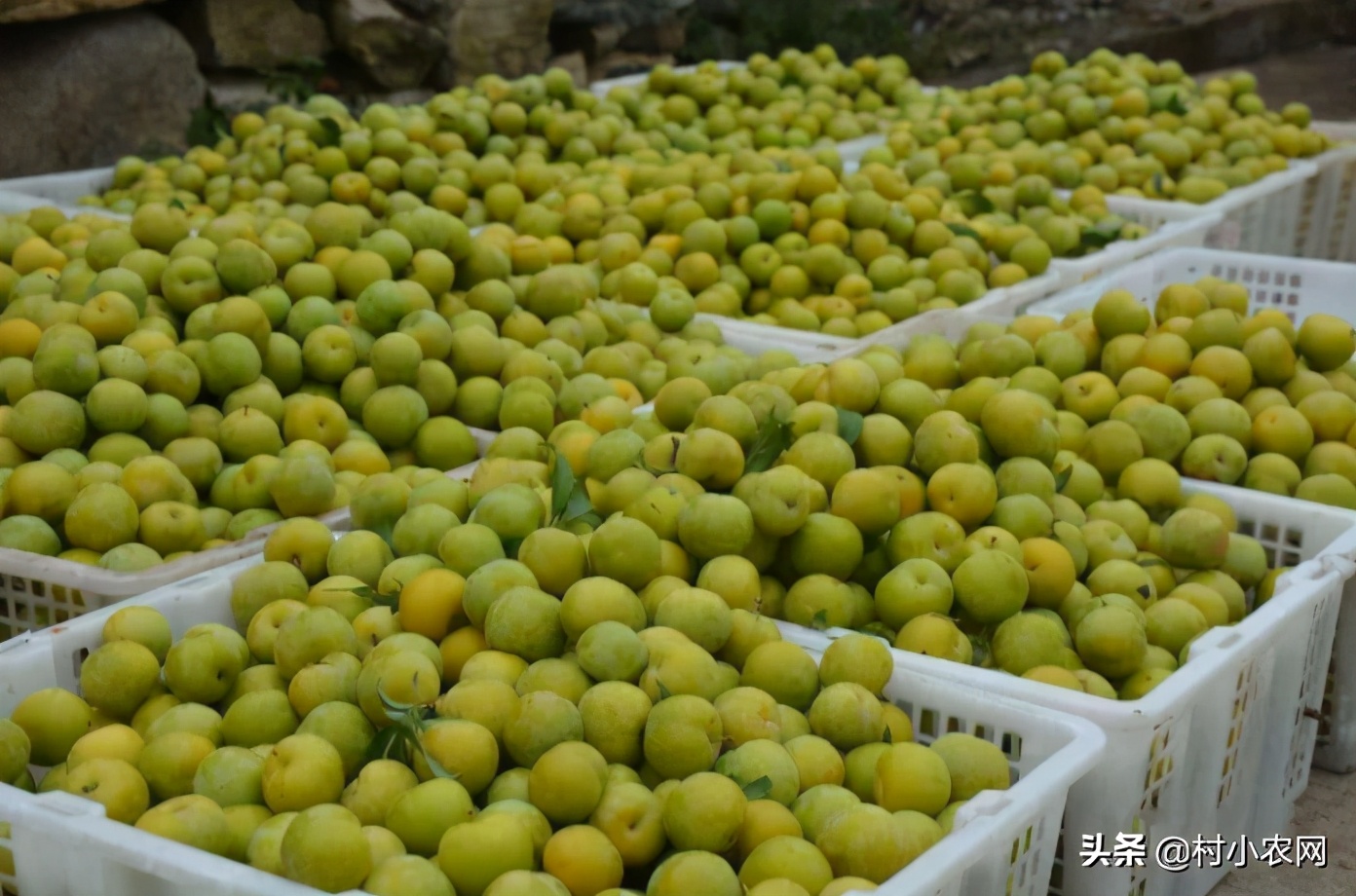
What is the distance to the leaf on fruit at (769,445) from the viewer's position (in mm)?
1929

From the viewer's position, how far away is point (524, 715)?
1.40 metres

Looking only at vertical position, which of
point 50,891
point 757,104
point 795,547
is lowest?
point 50,891

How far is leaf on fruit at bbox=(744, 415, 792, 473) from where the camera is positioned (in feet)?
6.33

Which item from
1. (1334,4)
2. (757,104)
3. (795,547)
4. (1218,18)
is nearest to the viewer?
(795,547)

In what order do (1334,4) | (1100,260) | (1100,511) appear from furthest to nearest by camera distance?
(1334,4) → (1100,260) → (1100,511)

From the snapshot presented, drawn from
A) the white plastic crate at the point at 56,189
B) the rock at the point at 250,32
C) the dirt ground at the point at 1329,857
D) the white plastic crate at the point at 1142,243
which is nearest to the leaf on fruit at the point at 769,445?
the dirt ground at the point at 1329,857

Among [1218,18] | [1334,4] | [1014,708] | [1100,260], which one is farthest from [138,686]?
[1334,4]

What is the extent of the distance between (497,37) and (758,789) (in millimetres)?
5184

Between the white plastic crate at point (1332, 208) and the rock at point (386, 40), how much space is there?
142 inches

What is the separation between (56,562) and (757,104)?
3.26 metres

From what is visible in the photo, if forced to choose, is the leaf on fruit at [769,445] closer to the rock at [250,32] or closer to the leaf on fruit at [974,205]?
the leaf on fruit at [974,205]

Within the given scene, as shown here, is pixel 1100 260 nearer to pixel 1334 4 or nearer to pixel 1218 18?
pixel 1218 18

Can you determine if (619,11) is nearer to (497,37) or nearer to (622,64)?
(622,64)

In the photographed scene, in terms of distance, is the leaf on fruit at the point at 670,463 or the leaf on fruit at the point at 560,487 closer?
the leaf on fruit at the point at 560,487
